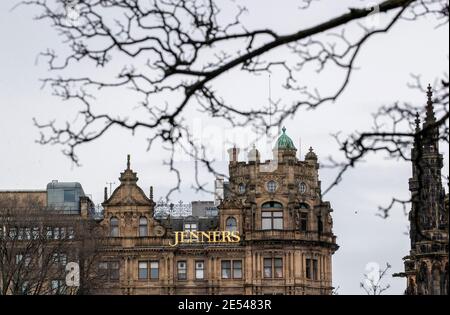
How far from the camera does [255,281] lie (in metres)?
110

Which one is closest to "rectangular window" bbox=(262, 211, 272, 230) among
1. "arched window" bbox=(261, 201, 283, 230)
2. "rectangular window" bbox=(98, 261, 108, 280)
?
"arched window" bbox=(261, 201, 283, 230)

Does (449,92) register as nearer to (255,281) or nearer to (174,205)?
(255,281)

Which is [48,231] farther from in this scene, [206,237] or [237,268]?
[237,268]

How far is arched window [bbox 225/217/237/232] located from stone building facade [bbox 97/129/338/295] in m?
0.08

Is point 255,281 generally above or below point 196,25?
above

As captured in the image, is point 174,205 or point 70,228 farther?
point 174,205

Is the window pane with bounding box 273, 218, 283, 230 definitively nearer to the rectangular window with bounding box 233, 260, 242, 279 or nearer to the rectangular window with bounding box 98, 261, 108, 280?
the rectangular window with bounding box 233, 260, 242, 279

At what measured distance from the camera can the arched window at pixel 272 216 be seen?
111 meters

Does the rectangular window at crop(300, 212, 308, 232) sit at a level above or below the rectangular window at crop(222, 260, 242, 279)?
above

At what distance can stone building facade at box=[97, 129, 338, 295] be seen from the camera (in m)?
110

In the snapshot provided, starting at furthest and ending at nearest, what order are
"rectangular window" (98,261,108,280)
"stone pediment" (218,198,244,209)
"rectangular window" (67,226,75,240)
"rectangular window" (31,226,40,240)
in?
1. "stone pediment" (218,198,244,209)
2. "rectangular window" (98,261,108,280)
3. "rectangular window" (67,226,75,240)
4. "rectangular window" (31,226,40,240)
